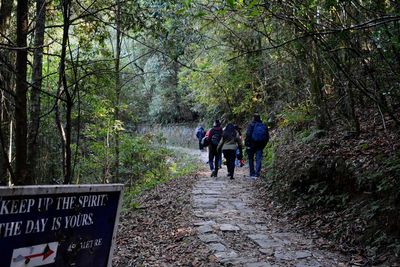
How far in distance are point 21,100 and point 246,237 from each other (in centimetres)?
390

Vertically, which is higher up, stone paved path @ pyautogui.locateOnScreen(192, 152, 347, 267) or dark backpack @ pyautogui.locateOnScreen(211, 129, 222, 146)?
dark backpack @ pyautogui.locateOnScreen(211, 129, 222, 146)

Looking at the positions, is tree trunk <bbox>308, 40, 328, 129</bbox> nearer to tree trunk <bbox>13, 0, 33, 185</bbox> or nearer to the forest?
the forest

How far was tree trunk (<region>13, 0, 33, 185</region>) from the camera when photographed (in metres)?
3.87

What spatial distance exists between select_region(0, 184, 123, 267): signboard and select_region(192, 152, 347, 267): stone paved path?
2.73 metres

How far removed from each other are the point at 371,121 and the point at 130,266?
20.9 feet

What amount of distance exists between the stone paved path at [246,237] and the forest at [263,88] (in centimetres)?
65

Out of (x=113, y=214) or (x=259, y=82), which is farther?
(x=259, y=82)

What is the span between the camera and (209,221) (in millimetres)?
7059

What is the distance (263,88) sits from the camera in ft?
58.9

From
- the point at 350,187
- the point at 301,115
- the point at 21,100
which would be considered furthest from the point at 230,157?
the point at 21,100

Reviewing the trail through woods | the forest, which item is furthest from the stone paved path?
the forest

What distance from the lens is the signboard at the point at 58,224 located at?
197 centimetres

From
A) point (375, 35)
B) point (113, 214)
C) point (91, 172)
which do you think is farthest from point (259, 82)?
point (113, 214)

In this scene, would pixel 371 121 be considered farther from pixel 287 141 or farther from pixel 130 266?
pixel 130 266
